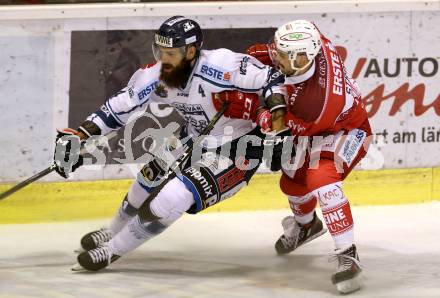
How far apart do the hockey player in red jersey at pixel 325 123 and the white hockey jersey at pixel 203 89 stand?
125 millimetres

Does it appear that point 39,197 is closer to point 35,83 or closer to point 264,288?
point 35,83

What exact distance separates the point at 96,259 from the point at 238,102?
100 centimetres

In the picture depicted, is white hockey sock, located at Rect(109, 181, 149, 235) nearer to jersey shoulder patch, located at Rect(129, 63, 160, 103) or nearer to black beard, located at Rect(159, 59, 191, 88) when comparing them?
jersey shoulder patch, located at Rect(129, 63, 160, 103)

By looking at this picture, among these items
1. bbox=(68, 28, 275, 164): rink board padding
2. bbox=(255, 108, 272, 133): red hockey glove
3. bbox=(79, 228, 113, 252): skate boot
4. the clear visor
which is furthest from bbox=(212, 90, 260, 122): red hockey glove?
bbox=(68, 28, 275, 164): rink board padding

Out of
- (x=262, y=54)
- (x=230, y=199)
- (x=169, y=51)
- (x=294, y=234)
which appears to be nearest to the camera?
(x=169, y=51)

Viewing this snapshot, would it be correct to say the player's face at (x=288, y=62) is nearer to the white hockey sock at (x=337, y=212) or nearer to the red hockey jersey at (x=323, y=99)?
the red hockey jersey at (x=323, y=99)

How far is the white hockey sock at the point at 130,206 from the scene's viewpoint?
597cm

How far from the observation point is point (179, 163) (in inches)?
227

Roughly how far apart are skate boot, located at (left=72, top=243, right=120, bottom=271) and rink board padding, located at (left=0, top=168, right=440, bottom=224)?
102 cm

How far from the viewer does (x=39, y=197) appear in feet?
21.9

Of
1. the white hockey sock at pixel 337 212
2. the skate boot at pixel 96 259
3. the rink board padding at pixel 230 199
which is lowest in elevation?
the skate boot at pixel 96 259

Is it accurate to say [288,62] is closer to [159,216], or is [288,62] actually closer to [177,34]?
[177,34]

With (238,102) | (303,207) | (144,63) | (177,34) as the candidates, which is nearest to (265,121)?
(238,102)

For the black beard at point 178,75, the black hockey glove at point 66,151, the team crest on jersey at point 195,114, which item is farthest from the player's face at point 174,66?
the black hockey glove at point 66,151
